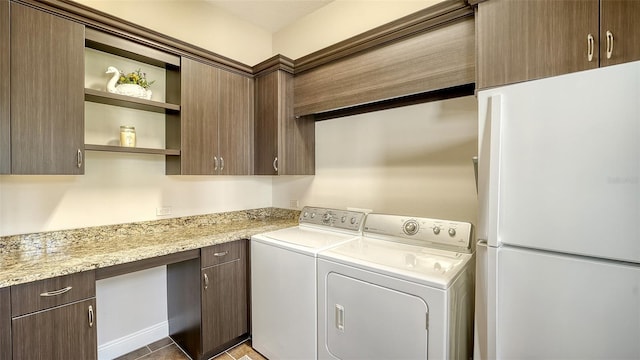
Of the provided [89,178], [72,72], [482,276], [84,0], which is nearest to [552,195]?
[482,276]

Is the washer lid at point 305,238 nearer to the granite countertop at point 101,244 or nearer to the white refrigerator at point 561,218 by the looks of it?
the granite countertop at point 101,244

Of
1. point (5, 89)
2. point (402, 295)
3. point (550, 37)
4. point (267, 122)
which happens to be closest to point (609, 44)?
point (550, 37)

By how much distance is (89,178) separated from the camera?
1961 millimetres

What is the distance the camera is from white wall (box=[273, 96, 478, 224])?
74.3 inches

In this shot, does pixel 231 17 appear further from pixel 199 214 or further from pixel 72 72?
pixel 199 214

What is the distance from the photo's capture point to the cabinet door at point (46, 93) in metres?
1.46

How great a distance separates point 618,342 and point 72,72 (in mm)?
2836

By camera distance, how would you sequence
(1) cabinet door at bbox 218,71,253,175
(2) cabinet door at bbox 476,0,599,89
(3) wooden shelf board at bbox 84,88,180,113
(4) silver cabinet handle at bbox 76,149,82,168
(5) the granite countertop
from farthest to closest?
1. (1) cabinet door at bbox 218,71,253,175
2. (3) wooden shelf board at bbox 84,88,180,113
3. (4) silver cabinet handle at bbox 76,149,82,168
4. (5) the granite countertop
5. (2) cabinet door at bbox 476,0,599,89

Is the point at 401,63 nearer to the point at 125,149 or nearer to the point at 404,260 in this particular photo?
the point at 404,260

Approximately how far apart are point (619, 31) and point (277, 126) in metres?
2.10

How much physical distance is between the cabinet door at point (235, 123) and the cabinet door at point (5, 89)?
1.22 meters

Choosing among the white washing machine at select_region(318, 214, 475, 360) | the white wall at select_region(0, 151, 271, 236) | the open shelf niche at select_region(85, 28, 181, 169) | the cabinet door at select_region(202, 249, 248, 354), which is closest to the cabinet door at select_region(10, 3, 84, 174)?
the open shelf niche at select_region(85, 28, 181, 169)

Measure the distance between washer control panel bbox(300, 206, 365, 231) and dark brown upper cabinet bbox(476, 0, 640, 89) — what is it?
119cm

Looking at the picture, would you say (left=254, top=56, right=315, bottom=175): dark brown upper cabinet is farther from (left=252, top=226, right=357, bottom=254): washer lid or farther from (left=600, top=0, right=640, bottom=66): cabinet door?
(left=600, top=0, right=640, bottom=66): cabinet door
